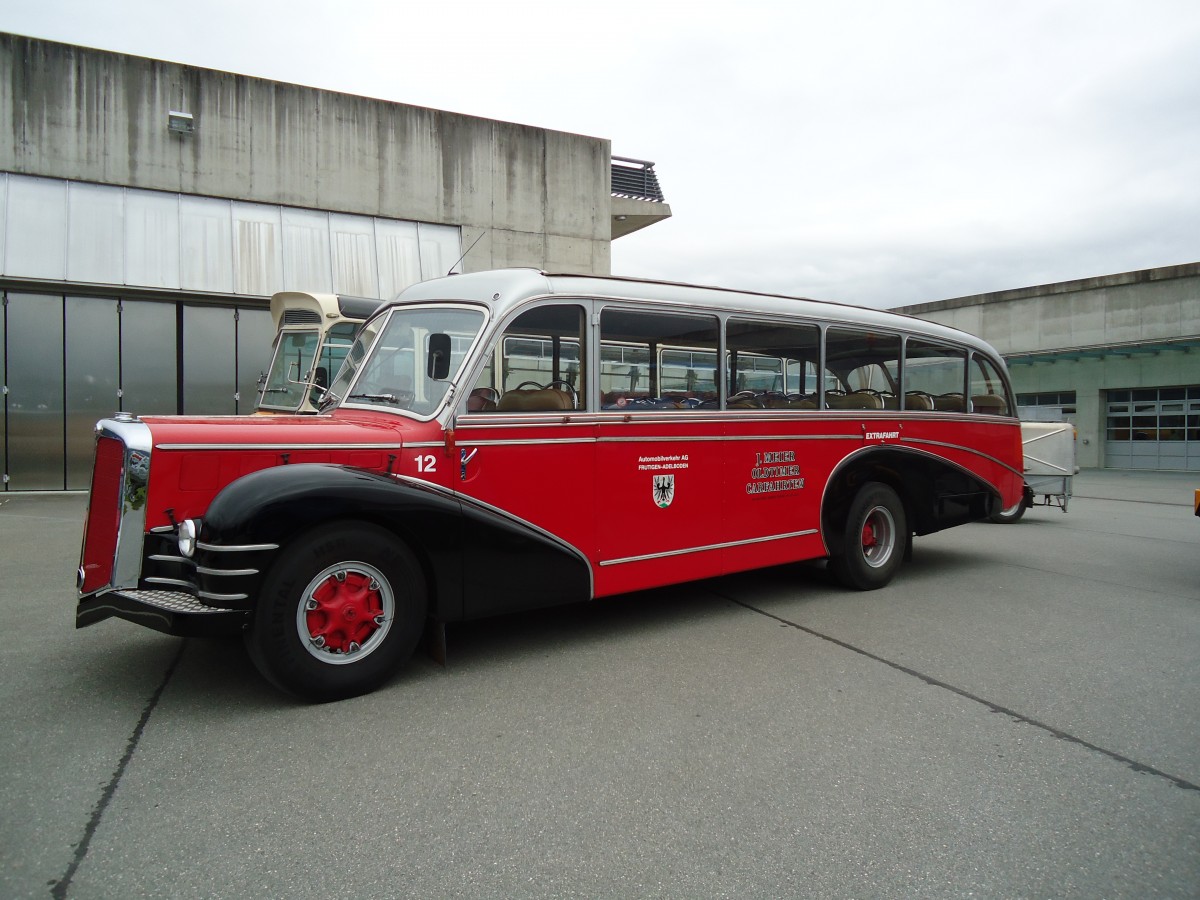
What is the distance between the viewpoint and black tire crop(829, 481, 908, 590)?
22.1ft

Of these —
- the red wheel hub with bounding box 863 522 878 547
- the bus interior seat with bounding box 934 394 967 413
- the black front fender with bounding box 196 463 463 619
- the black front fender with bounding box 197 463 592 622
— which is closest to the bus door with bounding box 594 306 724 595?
the black front fender with bounding box 197 463 592 622

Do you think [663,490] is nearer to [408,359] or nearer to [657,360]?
[657,360]

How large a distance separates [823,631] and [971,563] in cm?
354

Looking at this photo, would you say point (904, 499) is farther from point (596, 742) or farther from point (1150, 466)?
point (1150, 466)

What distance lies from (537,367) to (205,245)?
13.1 m

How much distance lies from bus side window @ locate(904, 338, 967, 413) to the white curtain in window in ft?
41.4

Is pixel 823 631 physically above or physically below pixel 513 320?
below

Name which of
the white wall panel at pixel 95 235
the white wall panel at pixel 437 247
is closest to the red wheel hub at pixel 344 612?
the white wall panel at pixel 95 235

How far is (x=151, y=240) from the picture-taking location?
49.1 feet

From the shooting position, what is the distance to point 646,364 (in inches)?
220

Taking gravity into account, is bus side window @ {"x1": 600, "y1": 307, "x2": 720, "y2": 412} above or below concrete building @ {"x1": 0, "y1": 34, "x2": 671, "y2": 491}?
below

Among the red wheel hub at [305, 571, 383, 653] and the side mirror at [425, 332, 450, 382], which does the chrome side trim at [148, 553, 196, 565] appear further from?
the side mirror at [425, 332, 450, 382]

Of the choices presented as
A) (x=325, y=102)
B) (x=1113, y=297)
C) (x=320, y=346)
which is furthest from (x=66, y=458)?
(x=1113, y=297)

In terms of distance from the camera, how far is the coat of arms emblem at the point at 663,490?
5.40 m
